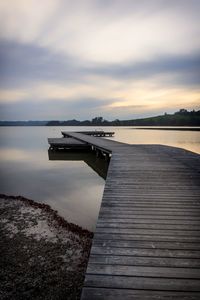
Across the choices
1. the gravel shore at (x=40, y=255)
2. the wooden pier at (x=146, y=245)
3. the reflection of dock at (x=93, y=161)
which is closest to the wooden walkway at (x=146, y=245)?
the wooden pier at (x=146, y=245)

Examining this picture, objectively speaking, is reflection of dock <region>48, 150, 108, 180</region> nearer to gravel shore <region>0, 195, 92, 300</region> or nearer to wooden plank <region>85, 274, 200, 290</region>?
gravel shore <region>0, 195, 92, 300</region>

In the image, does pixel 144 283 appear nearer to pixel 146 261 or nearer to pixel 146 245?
pixel 146 261

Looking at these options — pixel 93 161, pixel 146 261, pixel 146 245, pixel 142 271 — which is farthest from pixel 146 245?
pixel 93 161

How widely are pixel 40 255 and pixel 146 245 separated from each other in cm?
254

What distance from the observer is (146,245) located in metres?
3.12

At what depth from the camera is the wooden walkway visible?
2305mm

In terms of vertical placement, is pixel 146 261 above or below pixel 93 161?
above

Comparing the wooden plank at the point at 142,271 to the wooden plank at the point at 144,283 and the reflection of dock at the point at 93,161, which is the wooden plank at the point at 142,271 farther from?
the reflection of dock at the point at 93,161

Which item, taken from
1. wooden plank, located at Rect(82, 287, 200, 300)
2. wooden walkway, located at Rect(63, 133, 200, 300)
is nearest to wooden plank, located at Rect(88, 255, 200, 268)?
wooden walkway, located at Rect(63, 133, 200, 300)

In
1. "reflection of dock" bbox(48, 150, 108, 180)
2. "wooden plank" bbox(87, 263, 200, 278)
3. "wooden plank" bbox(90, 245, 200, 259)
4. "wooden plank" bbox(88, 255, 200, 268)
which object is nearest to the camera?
"wooden plank" bbox(87, 263, 200, 278)

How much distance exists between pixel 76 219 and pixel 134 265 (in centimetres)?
457

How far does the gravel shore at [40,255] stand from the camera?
3.63 metres

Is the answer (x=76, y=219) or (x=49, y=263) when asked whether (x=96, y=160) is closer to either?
(x=76, y=219)

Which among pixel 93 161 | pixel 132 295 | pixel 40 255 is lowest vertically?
pixel 93 161
